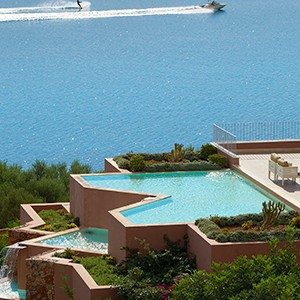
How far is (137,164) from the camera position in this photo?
29.0m

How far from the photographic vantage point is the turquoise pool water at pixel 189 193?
82.1 ft

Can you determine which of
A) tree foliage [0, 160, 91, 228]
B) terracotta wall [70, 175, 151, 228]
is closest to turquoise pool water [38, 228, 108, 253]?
terracotta wall [70, 175, 151, 228]

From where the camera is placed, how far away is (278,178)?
93.4 ft

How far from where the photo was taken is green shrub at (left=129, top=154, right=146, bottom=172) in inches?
1142

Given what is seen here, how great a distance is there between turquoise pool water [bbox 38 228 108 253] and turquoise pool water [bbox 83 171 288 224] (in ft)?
4.03

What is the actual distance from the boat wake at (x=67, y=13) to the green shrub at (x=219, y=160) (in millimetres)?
81193

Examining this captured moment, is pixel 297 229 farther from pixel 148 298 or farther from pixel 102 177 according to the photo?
pixel 102 177

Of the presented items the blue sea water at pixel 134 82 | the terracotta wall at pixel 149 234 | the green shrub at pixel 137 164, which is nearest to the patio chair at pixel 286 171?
the green shrub at pixel 137 164

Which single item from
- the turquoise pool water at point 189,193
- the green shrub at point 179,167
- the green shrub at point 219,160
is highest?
the green shrub at point 219,160

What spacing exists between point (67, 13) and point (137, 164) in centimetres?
8540

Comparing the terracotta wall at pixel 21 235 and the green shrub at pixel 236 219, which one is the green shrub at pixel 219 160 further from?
the green shrub at pixel 236 219

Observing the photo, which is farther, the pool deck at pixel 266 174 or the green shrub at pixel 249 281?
the pool deck at pixel 266 174

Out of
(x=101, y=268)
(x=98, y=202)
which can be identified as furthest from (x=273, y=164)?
(x=101, y=268)

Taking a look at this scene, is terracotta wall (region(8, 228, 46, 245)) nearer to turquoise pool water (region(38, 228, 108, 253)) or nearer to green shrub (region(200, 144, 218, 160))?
turquoise pool water (region(38, 228, 108, 253))
